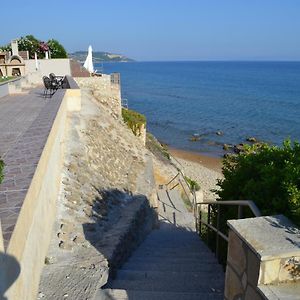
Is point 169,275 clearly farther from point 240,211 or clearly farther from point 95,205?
point 95,205

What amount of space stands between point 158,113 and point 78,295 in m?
55.9

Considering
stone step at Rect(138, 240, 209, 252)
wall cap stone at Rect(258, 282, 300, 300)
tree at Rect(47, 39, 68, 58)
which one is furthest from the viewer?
tree at Rect(47, 39, 68, 58)

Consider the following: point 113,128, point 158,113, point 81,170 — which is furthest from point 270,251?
point 158,113

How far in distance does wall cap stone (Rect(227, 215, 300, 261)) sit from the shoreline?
28557 mm

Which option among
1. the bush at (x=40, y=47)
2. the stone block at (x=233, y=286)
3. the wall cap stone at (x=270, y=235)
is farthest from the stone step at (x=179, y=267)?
the bush at (x=40, y=47)

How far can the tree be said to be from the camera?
39844 mm

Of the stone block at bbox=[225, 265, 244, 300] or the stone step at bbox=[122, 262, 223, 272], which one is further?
the stone step at bbox=[122, 262, 223, 272]

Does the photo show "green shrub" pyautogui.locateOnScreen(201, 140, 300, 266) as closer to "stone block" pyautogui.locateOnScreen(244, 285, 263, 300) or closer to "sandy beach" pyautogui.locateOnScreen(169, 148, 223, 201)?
"stone block" pyautogui.locateOnScreen(244, 285, 263, 300)

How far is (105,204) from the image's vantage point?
830 cm

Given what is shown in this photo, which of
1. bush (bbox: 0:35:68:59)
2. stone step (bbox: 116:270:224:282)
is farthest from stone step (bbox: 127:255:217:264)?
bush (bbox: 0:35:68:59)

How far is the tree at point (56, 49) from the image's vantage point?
131ft

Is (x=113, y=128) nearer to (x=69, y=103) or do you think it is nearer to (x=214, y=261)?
(x=69, y=103)

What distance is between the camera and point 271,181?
3494 mm

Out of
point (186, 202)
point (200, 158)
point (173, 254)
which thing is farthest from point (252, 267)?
point (200, 158)
